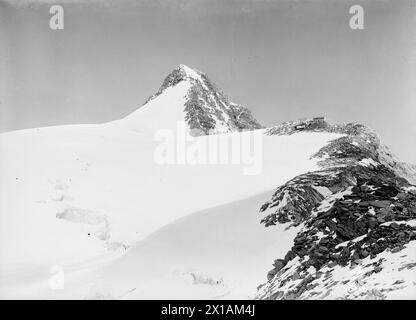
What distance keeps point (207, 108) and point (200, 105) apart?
0.80 meters

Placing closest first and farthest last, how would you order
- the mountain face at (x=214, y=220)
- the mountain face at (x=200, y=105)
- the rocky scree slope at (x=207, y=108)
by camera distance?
1. the mountain face at (x=214, y=220)
2. the mountain face at (x=200, y=105)
3. the rocky scree slope at (x=207, y=108)

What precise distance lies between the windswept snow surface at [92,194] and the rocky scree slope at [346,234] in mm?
1648

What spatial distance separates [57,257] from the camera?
1445 cm

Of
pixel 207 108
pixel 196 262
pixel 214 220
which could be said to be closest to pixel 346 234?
pixel 196 262

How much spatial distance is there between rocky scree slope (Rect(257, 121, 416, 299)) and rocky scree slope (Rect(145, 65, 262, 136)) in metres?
25.8

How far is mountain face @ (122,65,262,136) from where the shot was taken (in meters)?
41.0

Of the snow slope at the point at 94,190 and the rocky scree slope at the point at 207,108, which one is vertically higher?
the rocky scree slope at the point at 207,108

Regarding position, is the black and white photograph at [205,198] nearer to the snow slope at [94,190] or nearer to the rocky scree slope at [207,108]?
the snow slope at [94,190]

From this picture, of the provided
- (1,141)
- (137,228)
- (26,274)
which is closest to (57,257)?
(26,274)

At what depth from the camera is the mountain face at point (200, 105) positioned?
41.0 metres

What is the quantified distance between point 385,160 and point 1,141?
13264 millimetres

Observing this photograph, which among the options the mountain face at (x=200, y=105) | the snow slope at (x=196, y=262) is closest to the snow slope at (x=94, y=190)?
the snow slope at (x=196, y=262)

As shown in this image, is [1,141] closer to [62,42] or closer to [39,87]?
[39,87]

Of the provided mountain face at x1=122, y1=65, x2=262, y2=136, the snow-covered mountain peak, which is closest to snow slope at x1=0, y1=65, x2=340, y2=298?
mountain face at x1=122, y1=65, x2=262, y2=136
